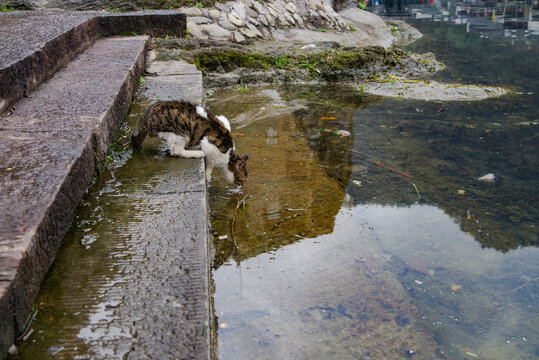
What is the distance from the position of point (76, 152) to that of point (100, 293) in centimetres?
110

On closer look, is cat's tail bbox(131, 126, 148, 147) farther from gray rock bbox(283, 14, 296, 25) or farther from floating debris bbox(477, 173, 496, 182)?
gray rock bbox(283, 14, 296, 25)

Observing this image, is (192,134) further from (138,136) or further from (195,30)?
(195,30)

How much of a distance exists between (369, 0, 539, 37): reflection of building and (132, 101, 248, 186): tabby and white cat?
12.2 meters

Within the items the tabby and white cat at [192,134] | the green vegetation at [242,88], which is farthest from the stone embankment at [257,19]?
the tabby and white cat at [192,134]

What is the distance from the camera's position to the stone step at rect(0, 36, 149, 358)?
6.18 ft

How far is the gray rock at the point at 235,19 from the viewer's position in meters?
9.10

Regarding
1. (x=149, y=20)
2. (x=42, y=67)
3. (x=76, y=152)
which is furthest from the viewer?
(x=149, y=20)

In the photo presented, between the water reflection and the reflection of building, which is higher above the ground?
the reflection of building

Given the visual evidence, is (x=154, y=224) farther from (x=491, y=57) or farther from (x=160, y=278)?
(x=491, y=57)

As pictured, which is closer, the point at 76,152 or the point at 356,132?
the point at 76,152

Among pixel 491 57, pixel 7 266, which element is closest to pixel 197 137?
pixel 7 266

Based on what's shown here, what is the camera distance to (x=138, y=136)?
12.0ft

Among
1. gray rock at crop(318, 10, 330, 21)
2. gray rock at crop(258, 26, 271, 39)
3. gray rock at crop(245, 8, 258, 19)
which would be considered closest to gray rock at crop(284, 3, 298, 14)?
gray rock at crop(318, 10, 330, 21)

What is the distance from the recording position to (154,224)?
2607mm
